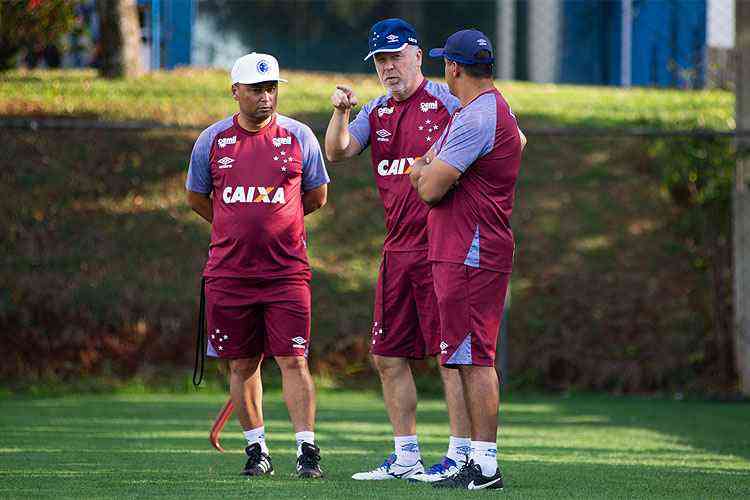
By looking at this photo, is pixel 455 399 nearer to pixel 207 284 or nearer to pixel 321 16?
pixel 207 284

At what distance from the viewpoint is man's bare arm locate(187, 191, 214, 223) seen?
23.9 feet

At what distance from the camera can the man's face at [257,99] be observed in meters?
6.93

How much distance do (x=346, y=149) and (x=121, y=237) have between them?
7.63 m

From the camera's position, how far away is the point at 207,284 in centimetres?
709

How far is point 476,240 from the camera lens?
6.23 m

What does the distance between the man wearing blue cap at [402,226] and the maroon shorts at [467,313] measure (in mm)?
484

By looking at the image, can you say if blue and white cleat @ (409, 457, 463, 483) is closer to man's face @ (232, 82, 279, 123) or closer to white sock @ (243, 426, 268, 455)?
white sock @ (243, 426, 268, 455)

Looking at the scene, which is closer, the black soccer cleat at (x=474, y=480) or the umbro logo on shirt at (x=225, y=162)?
the black soccer cleat at (x=474, y=480)

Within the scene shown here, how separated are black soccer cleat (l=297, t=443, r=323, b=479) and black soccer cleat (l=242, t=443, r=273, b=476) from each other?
0.23 meters

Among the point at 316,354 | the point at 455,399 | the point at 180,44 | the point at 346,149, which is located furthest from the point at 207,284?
the point at 180,44

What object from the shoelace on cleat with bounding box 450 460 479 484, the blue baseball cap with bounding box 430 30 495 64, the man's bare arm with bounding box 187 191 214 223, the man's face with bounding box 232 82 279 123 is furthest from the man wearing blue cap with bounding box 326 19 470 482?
the man's bare arm with bounding box 187 191 214 223

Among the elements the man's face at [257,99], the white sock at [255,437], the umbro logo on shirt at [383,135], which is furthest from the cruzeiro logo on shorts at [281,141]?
the white sock at [255,437]

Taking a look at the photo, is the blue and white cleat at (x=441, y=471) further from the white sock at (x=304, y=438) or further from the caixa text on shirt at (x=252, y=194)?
the caixa text on shirt at (x=252, y=194)

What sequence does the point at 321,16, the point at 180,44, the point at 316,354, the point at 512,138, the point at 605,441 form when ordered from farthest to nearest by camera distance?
1. the point at 321,16
2. the point at 180,44
3. the point at 316,354
4. the point at 605,441
5. the point at 512,138
